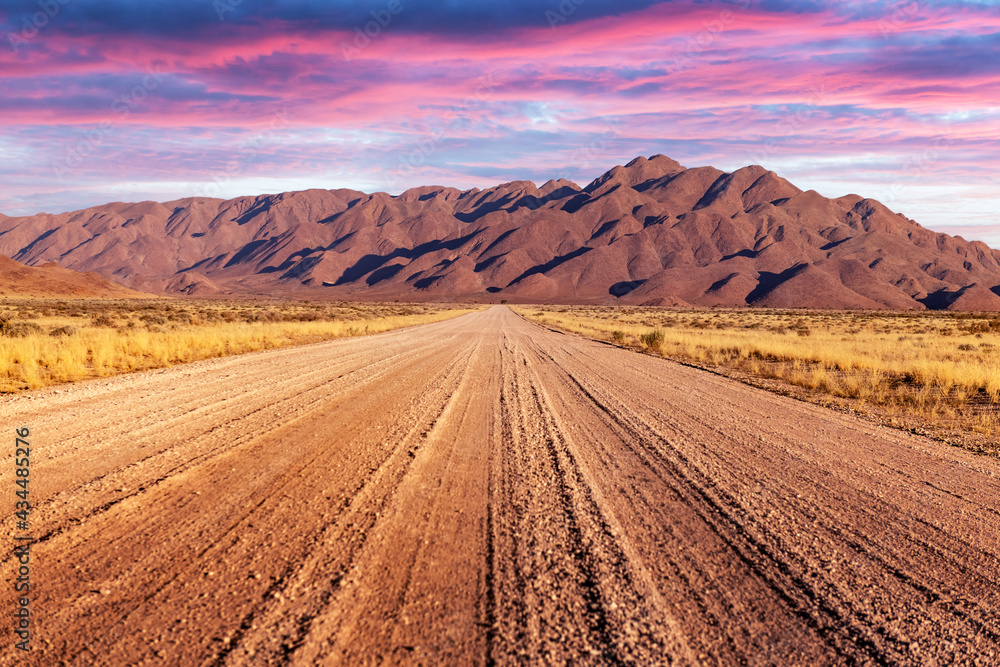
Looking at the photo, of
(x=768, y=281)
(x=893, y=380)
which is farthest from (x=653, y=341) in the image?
(x=768, y=281)

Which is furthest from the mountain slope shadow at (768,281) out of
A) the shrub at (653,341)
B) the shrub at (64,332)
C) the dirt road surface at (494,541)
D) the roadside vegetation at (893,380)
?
the dirt road surface at (494,541)

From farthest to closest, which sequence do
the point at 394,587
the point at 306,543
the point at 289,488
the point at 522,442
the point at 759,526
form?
1. the point at 522,442
2. the point at 289,488
3. the point at 759,526
4. the point at 306,543
5. the point at 394,587

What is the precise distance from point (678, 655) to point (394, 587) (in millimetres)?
1738

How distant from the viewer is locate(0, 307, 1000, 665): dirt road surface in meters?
3.07

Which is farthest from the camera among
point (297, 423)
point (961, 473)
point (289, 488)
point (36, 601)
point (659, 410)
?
point (659, 410)

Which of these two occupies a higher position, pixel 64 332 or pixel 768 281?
pixel 768 281

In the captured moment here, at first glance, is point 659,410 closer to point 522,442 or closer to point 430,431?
point 522,442

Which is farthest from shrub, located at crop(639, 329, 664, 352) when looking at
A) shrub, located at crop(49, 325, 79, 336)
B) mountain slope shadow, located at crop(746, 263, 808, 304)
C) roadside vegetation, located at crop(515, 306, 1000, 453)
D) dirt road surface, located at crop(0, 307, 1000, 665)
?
mountain slope shadow, located at crop(746, 263, 808, 304)

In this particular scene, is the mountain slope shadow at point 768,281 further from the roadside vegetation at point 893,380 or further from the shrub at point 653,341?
the roadside vegetation at point 893,380

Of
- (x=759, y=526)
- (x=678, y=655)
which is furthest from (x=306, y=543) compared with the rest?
(x=759, y=526)

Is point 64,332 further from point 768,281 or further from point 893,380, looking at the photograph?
point 768,281

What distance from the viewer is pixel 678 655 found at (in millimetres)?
2967

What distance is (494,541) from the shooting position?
4.29m

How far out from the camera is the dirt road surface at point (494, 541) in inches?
121
